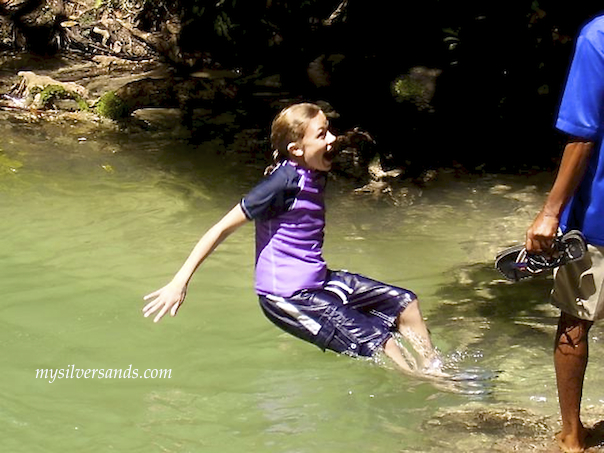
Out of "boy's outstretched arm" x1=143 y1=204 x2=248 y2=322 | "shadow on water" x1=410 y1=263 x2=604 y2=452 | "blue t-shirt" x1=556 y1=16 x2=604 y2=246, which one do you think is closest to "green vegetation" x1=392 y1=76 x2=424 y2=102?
"shadow on water" x1=410 y1=263 x2=604 y2=452

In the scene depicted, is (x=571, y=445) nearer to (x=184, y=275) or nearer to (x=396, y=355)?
(x=396, y=355)

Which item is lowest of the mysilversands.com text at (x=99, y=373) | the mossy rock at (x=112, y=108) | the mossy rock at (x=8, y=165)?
the mysilversands.com text at (x=99, y=373)

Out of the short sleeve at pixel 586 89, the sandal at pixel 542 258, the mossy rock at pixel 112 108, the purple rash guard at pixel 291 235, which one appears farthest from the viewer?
the mossy rock at pixel 112 108

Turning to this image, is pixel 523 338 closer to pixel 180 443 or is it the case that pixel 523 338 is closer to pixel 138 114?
pixel 180 443

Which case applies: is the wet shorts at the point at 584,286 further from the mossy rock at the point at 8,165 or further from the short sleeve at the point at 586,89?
the mossy rock at the point at 8,165

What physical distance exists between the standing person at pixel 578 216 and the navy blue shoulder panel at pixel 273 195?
1.24 meters

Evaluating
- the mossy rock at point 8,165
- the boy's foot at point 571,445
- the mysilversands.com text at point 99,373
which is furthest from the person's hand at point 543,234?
the mossy rock at point 8,165

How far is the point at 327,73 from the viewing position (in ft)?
31.7

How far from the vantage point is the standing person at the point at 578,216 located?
3.09 meters

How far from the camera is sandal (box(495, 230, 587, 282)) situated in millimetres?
3301

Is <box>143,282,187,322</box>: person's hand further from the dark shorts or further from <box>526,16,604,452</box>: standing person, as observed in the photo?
<box>526,16,604,452</box>: standing person

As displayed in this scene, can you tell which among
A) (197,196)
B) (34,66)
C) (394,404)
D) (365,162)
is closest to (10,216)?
(197,196)

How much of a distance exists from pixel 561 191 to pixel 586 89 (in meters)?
0.34

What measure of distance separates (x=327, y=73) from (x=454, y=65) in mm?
1532
